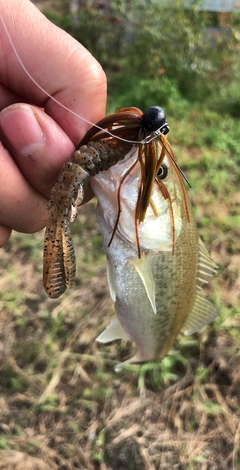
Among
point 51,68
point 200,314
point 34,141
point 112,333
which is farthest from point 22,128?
point 200,314

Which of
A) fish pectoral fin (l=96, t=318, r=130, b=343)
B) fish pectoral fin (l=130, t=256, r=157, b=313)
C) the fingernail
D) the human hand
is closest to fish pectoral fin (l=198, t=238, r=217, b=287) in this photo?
fish pectoral fin (l=130, t=256, r=157, b=313)

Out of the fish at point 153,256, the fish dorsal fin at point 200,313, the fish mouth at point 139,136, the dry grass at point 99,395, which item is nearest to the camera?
the fish mouth at point 139,136

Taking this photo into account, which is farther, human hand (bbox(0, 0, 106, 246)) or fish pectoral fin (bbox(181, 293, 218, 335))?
fish pectoral fin (bbox(181, 293, 218, 335))

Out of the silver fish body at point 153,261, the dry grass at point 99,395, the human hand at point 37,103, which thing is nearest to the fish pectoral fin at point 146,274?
the silver fish body at point 153,261

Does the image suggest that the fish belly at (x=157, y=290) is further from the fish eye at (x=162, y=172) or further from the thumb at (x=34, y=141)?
the thumb at (x=34, y=141)

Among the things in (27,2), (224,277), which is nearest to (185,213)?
(27,2)

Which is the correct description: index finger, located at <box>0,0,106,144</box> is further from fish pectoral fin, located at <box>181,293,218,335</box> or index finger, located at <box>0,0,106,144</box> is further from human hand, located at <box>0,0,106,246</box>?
fish pectoral fin, located at <box>181,293,218,335</box>

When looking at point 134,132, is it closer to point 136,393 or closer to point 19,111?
point 19,111
